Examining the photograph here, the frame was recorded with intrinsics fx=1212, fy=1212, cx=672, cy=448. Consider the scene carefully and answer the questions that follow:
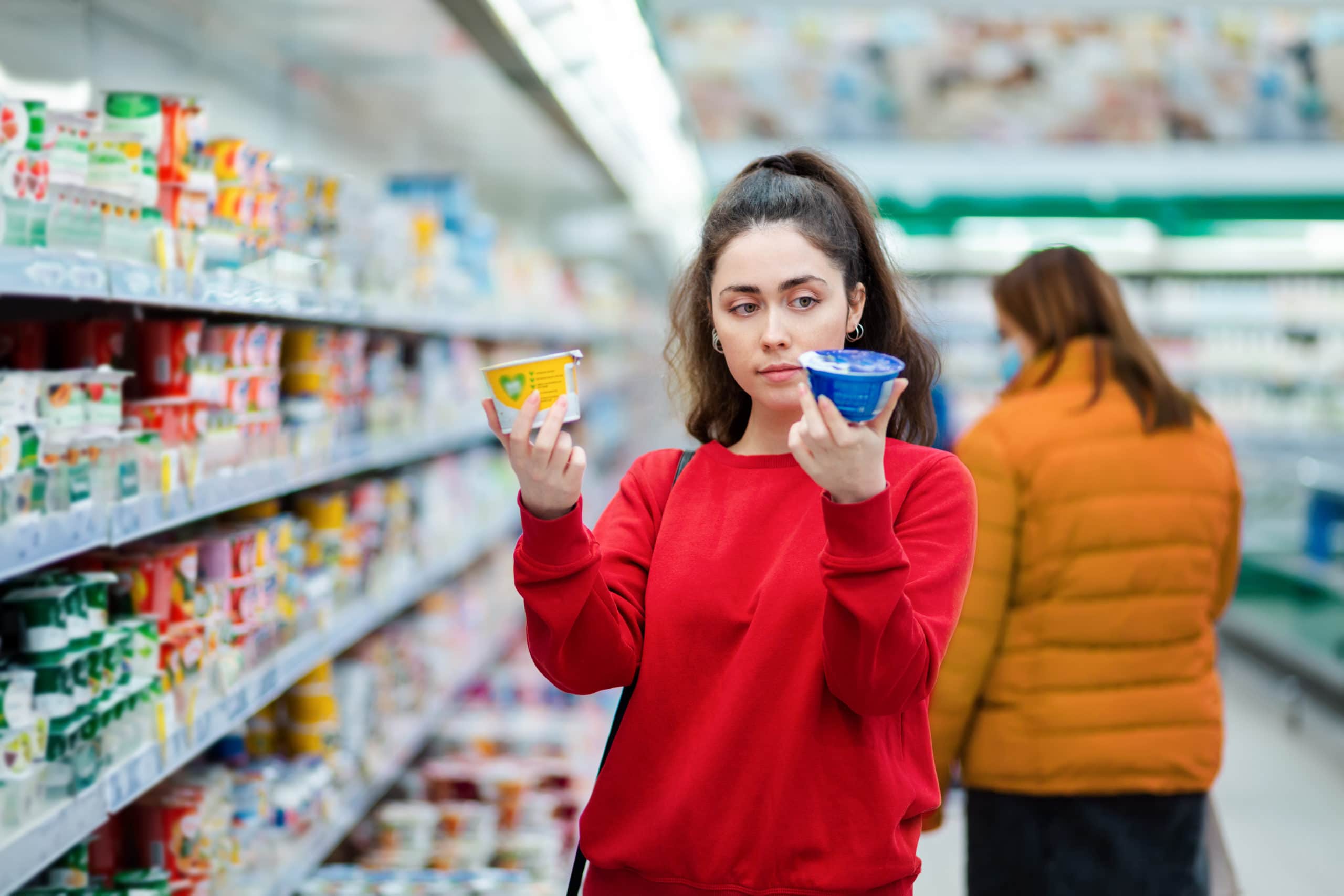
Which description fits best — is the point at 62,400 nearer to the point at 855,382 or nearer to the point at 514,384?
the point at 514,384

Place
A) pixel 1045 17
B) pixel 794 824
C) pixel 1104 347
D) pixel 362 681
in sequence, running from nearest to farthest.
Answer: pixel 794 824 < pixel 1104 347 < pixel 362 681 < pixel 1045 17

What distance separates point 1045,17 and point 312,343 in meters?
8.31

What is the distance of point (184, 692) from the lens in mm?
2057

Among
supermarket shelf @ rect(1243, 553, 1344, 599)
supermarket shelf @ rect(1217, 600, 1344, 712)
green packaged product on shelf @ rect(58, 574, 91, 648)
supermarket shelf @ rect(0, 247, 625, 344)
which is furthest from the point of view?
supermarket shelf @ rect(1243, 553, 1344, 599)

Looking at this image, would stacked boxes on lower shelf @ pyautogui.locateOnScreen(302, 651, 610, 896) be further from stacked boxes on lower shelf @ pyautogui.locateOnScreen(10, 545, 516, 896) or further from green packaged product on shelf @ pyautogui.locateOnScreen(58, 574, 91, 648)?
green packaged product on shelf @ pyautogui.locateOnScreen(58, 574, 91, 648)

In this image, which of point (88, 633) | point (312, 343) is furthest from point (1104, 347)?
point (88, 633)

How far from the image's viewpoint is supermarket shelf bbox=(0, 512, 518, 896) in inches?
59.9

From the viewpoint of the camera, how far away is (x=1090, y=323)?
251 centimetres

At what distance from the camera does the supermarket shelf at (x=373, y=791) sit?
256 centimetres

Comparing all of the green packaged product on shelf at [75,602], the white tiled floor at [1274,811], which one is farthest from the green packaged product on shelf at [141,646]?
the white tiled floor at [1274,811]

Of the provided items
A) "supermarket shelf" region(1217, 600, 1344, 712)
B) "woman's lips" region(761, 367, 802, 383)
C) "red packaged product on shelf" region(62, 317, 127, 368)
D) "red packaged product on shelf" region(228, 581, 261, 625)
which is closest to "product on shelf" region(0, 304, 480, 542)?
"red packaged product on shelf" region(62, 317, 127, 368)

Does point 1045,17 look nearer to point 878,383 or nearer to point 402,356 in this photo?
point 402,356

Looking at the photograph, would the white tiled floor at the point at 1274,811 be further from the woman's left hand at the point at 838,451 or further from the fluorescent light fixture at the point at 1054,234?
the fluorescent light fixture at the point at 1054,234

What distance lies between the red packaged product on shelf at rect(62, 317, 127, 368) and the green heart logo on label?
97 cm
